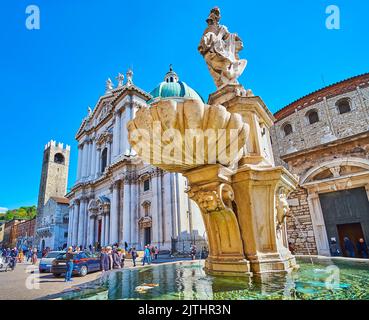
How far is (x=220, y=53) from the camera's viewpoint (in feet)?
18.5

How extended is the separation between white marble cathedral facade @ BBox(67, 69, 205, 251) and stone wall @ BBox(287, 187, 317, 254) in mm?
8072

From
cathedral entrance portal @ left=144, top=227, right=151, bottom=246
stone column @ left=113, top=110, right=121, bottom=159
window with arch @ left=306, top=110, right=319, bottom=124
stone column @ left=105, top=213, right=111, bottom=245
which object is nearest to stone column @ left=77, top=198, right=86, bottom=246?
stone column @ left=105, top=213, right=111, bottom=245

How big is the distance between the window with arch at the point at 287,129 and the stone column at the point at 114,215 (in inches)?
655

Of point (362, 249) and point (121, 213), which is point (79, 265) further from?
point (121, 213)

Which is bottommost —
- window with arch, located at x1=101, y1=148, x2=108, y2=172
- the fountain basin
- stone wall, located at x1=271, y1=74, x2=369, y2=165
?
the fountain basin

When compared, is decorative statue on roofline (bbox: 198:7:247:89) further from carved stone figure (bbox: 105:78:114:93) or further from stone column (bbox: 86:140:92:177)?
carved stone figure (bbox: 105:78:114:93)

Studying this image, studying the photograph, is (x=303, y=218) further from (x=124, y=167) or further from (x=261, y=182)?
(x=124, y=167)

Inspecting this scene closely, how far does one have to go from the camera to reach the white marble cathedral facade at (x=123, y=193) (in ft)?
65.4

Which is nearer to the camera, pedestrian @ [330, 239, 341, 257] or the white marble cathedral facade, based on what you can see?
pedestrian @ [330, 239, 341, 257]

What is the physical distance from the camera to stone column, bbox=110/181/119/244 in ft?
75.3

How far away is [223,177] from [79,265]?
966 cm

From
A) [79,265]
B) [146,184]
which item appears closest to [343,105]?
[146,184]

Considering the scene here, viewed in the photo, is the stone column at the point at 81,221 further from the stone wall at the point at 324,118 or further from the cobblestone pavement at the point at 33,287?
the stone wall at the point at 324,118

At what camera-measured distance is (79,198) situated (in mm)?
30844
